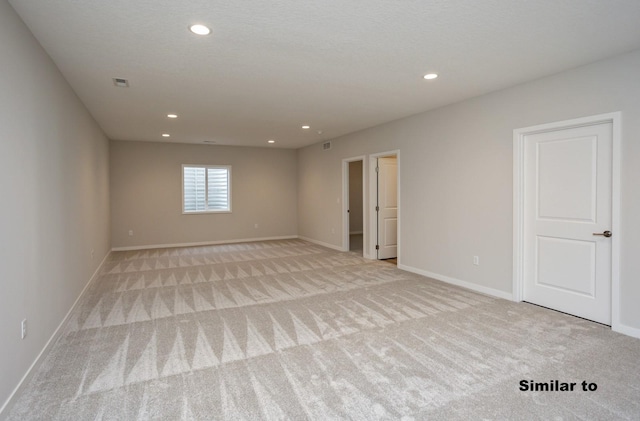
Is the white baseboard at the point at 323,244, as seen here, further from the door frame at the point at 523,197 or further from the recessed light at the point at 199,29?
the recessed light at the point at 199,29

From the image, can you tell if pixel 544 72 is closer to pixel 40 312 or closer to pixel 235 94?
pixel 235 94

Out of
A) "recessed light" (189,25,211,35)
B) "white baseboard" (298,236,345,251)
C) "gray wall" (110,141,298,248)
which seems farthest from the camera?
"gray wall" (110,141,298,248)

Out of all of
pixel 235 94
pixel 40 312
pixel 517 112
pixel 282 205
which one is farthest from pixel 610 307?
pixel 282 205

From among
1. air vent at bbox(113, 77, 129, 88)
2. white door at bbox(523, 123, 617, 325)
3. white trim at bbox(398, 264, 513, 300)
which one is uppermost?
air vent at bbox(113, 77, 129, 88)

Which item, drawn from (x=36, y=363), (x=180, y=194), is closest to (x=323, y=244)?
(x=180, y=194)

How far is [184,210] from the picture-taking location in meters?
8.47

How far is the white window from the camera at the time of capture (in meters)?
8.52

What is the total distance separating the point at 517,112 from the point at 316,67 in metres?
2.42

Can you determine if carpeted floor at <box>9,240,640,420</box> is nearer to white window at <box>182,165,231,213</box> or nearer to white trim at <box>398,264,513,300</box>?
white trim at <box>398,264,513,300</box>

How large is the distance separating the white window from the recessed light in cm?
630

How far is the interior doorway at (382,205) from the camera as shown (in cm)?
656

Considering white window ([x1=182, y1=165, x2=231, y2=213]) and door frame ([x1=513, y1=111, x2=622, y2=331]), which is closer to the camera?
door frame ([x1=513, y1=111, x2=622, y2=331])

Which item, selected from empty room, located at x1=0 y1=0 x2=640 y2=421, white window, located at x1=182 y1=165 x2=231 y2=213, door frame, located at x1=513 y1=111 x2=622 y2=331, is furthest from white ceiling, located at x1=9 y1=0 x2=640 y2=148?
white window, located at x1=182 y1=165 x2=231 y2=213

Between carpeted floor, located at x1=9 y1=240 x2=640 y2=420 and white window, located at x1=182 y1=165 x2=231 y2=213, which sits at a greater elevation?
white window, located at x1=182 y1=165 x2=231 y2=213
